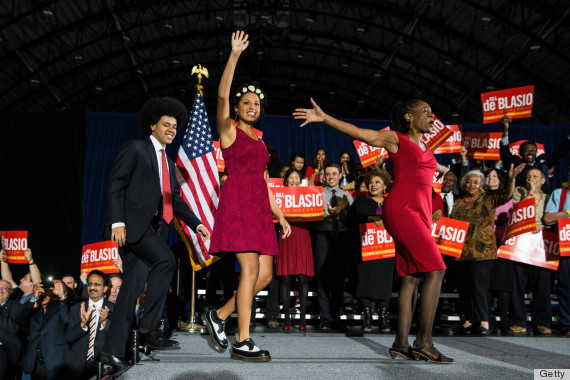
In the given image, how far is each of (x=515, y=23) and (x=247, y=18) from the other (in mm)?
8444

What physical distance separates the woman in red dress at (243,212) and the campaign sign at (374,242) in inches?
93.3

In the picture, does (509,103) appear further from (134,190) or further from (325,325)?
(134,190)

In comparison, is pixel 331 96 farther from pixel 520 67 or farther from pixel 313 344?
pixel 313 344

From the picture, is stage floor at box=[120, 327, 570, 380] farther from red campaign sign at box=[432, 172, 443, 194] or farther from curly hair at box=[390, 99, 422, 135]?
red campaign sign at box=[432, 172, 443, 194]

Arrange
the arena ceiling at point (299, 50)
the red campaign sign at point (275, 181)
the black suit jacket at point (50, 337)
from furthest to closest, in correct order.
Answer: the arena ceiling at point (299, 50)
the red campaign sign at point (275, 181)
the black suit jacket at point (50, 337)

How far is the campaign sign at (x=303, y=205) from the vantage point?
552cm

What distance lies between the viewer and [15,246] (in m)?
6.59

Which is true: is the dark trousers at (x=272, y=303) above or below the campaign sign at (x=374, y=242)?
below

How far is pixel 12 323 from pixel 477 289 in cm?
462

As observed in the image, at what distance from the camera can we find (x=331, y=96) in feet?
75.5

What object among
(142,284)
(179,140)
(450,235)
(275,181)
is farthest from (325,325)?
(179,140)

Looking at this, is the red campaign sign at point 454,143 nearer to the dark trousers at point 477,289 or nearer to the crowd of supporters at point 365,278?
the crowd of supporters at point 365,278

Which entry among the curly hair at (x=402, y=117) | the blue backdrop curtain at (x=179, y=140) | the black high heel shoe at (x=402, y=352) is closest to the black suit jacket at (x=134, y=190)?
the curly hair at (x=402, y=117)

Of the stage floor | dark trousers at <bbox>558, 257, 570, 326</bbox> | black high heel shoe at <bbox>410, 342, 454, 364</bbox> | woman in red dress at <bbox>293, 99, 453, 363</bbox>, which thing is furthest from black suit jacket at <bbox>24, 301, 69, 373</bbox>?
dark trousers at <bbox>558, 257, 570, 326</bbox>
